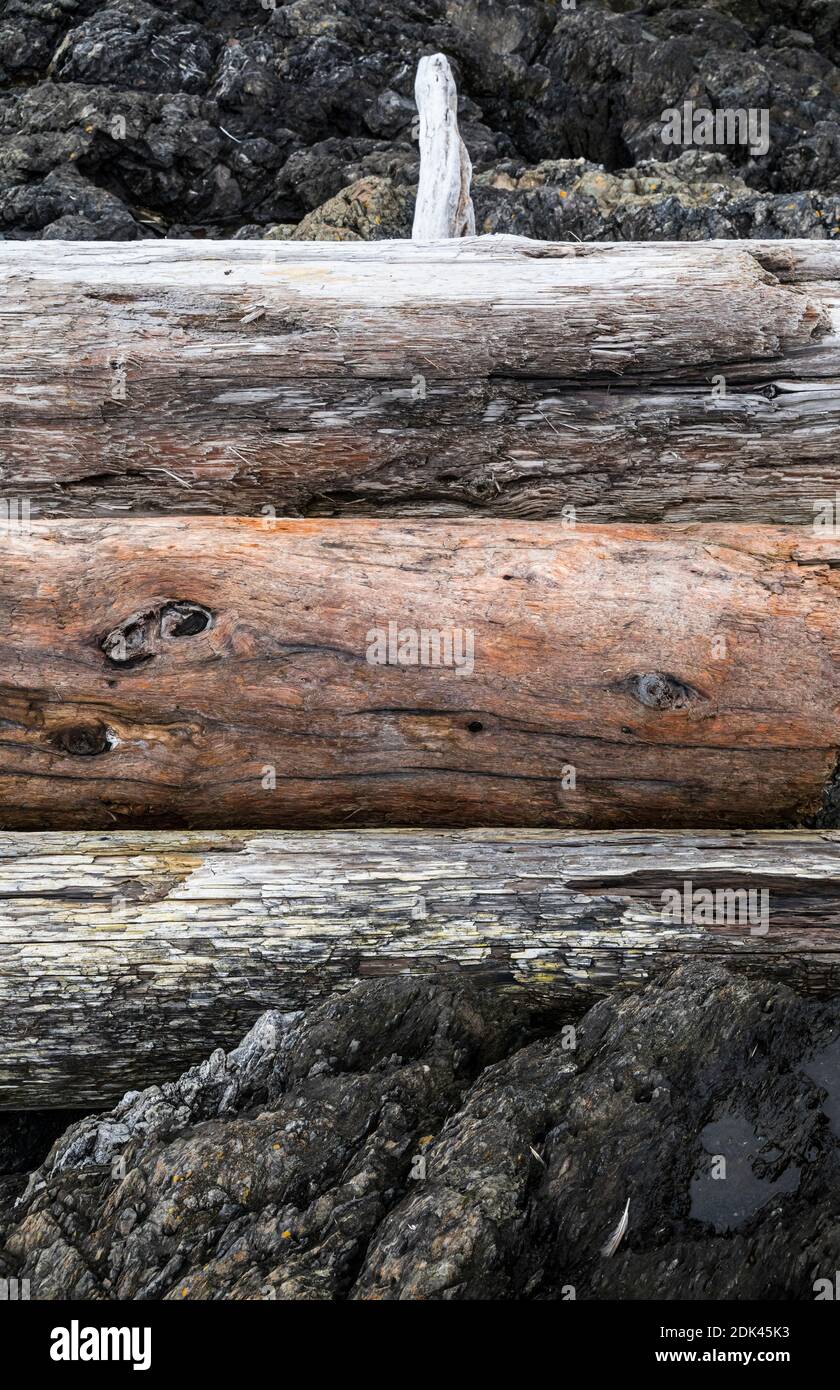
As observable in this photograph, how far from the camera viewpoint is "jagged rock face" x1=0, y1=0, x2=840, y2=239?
7809mm

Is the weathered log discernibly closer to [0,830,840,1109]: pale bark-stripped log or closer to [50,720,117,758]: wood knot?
[50,720,117,758]: wood knot

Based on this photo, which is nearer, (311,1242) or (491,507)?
(311,1242)

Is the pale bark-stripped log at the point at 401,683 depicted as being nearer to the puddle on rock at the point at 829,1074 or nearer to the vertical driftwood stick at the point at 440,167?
the puddle on rock at the point at 829,1074

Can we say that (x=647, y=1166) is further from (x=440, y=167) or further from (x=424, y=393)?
(x=440, y=167)

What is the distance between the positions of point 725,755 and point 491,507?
134 cm

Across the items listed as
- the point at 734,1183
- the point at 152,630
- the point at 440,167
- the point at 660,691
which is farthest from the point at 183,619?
the point at 440,167

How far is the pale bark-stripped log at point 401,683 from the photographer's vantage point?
3.47 m

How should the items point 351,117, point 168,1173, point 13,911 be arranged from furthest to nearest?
point 351,117, point 13,911, point 168,1173

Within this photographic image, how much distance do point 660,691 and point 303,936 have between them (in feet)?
4.74

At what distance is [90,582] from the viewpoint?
3.52 m

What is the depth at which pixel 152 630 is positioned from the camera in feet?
11.4

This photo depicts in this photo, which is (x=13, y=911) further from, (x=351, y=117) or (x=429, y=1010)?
(x=351, y=117)

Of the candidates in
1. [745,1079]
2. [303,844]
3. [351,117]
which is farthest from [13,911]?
[351,117]

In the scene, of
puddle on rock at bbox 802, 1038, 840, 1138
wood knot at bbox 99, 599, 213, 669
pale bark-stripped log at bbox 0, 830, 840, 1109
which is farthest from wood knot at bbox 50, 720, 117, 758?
puddle on rock at bbox 802, 1038, 840, 1138
